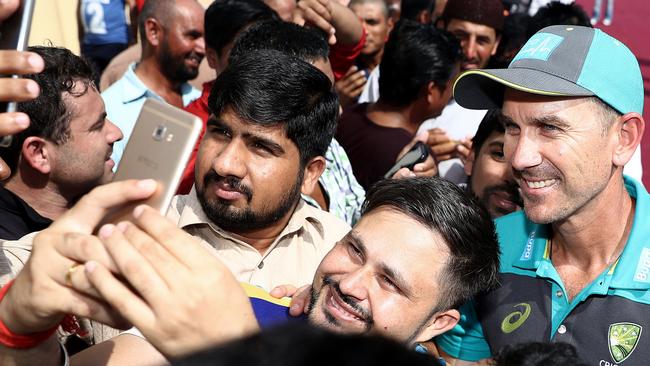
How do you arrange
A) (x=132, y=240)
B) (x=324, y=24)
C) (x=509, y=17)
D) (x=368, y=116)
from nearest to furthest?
(x=132, y=240)
(x=324, y=24)
(x=368, y=116)
(x=509, y=17)

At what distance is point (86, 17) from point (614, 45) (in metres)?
4.02

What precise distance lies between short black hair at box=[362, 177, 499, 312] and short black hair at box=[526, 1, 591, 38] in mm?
3188

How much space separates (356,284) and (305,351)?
147 centimetres

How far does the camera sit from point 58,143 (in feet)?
10.6

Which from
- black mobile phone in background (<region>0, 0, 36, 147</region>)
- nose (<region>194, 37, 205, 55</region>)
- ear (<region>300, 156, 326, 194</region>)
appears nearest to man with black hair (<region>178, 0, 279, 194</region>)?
nose (<region>194, 37, 205, 55</region>)

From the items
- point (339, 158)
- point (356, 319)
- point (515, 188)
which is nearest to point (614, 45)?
point (515, 188)

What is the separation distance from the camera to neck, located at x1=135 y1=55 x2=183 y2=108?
4.82m

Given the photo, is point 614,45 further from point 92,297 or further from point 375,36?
point 375,36

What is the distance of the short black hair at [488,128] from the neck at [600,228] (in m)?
0.87

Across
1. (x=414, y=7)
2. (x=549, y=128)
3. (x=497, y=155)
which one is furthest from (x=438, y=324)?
(x=414, y=7)

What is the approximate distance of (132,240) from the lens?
135 cm

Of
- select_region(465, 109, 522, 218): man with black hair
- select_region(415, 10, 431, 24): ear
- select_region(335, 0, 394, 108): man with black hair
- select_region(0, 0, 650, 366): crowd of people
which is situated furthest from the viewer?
select_region(415, 10, 431, 24): ear

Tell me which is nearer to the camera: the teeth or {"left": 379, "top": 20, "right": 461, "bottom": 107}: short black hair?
the teeth

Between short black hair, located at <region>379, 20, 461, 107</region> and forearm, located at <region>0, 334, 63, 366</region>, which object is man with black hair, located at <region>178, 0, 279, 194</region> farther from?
forearm, located at <region>0, 334, 63, 366</region>
